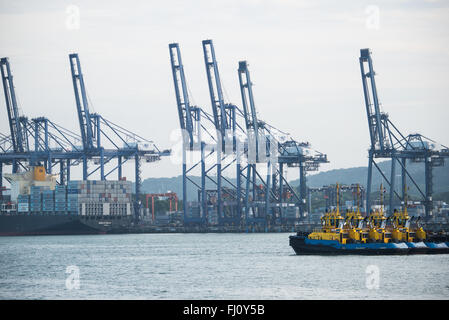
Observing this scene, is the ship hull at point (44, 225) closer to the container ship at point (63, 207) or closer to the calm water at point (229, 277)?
the container ship at point (63, 207)

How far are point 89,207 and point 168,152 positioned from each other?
54.2 ft

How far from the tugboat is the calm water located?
108 cm

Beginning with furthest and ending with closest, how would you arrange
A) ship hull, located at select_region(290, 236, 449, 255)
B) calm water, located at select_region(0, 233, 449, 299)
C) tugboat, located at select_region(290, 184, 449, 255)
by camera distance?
tugboat, located at select_region(290, 184, 449, 255), ship hull, located at select_region(290, 236, 449, 255), calm water, located at select_region(0, 233, 449, 299)

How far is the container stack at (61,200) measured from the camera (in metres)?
147

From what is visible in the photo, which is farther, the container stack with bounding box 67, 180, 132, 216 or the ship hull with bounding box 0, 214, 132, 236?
the container stack with bounding box 67, 180, 132, 216

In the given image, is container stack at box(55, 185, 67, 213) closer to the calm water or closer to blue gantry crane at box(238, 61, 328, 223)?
→ blue gantry crane at box(238, 61, 328, 223)

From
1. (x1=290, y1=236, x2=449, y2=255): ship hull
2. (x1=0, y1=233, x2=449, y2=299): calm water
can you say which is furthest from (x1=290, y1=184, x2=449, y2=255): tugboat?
(x1=0, y1=233, x2=449, y2=299): calm water

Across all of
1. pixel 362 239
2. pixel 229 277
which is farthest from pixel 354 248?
pixel 229 277

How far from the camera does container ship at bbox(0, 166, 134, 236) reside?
14425 centimetres

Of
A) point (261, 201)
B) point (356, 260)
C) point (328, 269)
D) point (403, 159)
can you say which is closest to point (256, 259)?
point (356, 260)

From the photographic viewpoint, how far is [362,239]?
67312mm

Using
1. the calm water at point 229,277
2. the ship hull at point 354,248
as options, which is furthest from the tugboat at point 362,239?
the calm water at point 229,277
